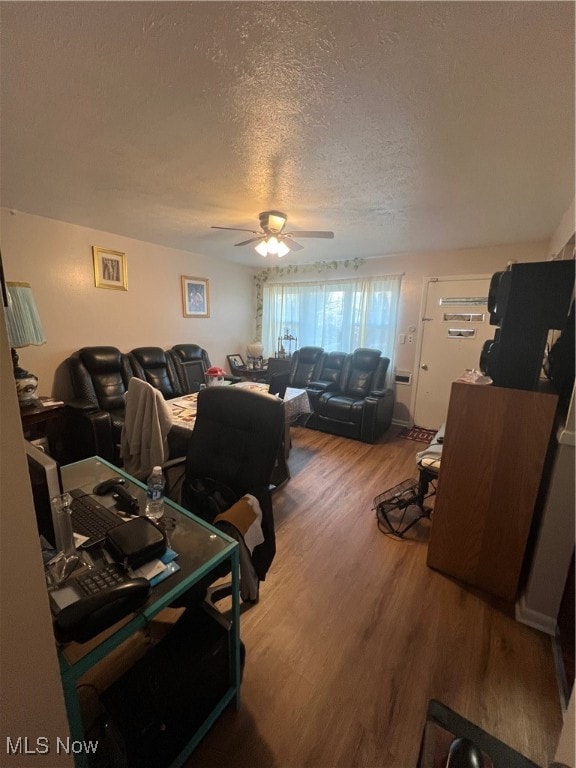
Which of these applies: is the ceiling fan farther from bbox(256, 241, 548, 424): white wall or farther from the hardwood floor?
the hardwood floor

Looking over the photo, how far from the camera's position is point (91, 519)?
1164mm

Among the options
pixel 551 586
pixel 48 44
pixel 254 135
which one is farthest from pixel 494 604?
pixel 48 44

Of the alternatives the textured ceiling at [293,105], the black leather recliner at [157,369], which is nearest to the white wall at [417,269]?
the textured ceiling at [293,105]

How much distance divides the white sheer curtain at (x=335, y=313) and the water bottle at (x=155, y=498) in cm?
375

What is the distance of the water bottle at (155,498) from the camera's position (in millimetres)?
1239

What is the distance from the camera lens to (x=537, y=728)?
1162mm

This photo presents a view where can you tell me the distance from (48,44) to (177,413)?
211 centimetres

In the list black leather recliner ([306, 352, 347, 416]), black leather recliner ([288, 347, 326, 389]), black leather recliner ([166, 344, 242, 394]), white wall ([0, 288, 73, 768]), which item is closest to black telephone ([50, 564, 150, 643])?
white wall ([0, 288, 73, 768])

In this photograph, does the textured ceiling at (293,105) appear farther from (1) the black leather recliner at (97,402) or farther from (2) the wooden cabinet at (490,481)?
(1) the black leather recliner at (97,402)

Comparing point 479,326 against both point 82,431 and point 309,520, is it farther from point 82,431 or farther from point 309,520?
point 82,431

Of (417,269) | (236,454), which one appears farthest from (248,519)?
(417,269)

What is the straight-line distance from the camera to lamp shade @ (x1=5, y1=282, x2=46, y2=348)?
2.04 meters

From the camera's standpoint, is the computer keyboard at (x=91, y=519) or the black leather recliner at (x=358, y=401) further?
the black leather recliner at (x=358, y=401)

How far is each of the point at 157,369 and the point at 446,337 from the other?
12.3 ft
